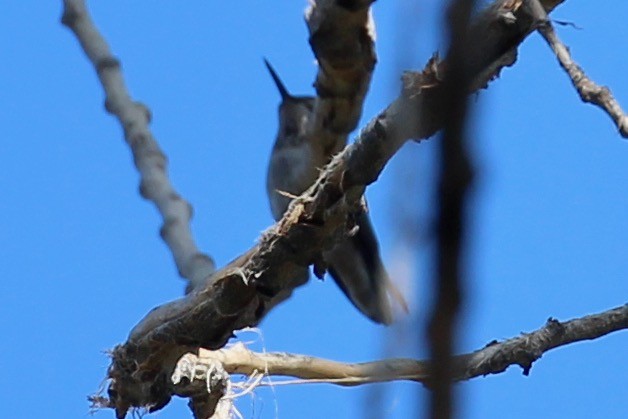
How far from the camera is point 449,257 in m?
0.28

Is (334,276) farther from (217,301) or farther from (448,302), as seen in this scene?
(448,302)

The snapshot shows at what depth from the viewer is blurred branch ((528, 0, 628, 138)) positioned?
208cm

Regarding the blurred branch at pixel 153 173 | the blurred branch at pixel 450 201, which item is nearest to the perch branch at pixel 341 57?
the blurred branch at pixel 153 173

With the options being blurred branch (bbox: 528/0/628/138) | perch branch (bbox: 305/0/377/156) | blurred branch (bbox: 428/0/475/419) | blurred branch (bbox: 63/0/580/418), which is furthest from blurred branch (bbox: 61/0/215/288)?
blurred branch (bbox: 428/0/475/419)

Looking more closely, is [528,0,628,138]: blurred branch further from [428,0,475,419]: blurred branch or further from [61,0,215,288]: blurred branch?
[428,0,475,419]: blurred branch

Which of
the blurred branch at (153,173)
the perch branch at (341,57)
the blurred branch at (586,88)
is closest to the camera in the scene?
the perch branch at (341,57)

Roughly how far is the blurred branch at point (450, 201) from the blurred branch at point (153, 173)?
5.34ft

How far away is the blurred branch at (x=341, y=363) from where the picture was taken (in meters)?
1.94

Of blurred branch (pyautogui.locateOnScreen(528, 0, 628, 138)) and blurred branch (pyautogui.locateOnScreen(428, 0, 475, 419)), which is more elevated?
blurred branch (pyautogui.locateOnScreen(528, 0, 628, 138))

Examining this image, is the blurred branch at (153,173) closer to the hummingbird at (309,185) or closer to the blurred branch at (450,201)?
the hummingbird at (309,185)

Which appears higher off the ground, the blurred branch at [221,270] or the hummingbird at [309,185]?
the hummingbird at [309,185]

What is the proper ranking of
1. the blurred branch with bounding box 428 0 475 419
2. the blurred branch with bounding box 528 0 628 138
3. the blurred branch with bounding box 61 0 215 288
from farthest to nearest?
the blurred branch with bounding box 528 0 628 138 → the blurred branch with bounding box 61 0 215 288 → the blurred branch with bounding box 428 0 475 419

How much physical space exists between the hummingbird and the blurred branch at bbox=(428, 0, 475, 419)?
1.43 meters

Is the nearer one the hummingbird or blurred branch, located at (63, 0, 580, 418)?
blurred branch, located at (63, 0, 580, 418)
